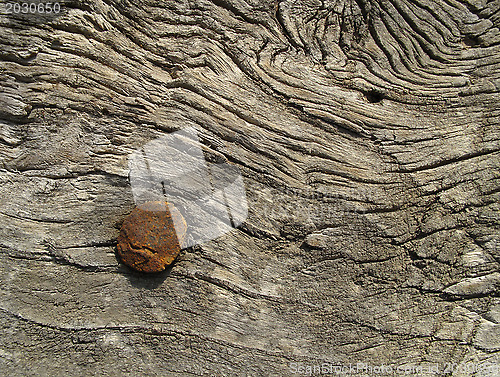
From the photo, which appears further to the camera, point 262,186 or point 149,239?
point 262,186

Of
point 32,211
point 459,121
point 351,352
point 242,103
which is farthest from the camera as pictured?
point 459,121

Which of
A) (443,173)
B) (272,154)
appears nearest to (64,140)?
(272,154)

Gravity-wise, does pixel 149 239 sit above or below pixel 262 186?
below

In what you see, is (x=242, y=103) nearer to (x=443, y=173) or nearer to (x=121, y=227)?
(x=121, y=227)
